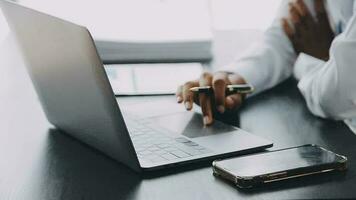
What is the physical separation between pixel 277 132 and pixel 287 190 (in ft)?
0.85

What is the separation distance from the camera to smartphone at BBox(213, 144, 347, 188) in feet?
2.55

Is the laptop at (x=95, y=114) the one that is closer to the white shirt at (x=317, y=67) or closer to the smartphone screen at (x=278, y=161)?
the smartphone screen at (x=278, y=161)

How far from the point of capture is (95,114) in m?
0.85

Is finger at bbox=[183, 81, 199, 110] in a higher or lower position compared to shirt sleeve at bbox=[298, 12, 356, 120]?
lower

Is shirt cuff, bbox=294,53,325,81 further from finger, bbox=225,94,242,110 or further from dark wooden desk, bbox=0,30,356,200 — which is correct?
finger, bbox=225,94,242,110

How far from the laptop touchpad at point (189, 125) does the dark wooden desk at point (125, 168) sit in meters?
0.05

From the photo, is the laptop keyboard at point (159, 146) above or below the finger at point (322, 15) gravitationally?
below

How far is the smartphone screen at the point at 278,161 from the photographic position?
0.79 m

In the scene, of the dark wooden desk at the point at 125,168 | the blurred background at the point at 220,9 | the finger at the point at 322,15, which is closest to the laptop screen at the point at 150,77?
the dark wooden desk at the point at 125,168

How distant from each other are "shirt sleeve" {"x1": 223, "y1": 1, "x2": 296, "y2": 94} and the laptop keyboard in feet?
1.14

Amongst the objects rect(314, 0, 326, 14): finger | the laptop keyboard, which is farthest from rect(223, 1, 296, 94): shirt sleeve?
the laptop keyboard

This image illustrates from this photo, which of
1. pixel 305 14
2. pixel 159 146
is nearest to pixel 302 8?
pixel 305 14

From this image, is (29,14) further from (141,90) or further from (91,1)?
(91,1)

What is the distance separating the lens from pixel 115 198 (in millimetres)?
774
